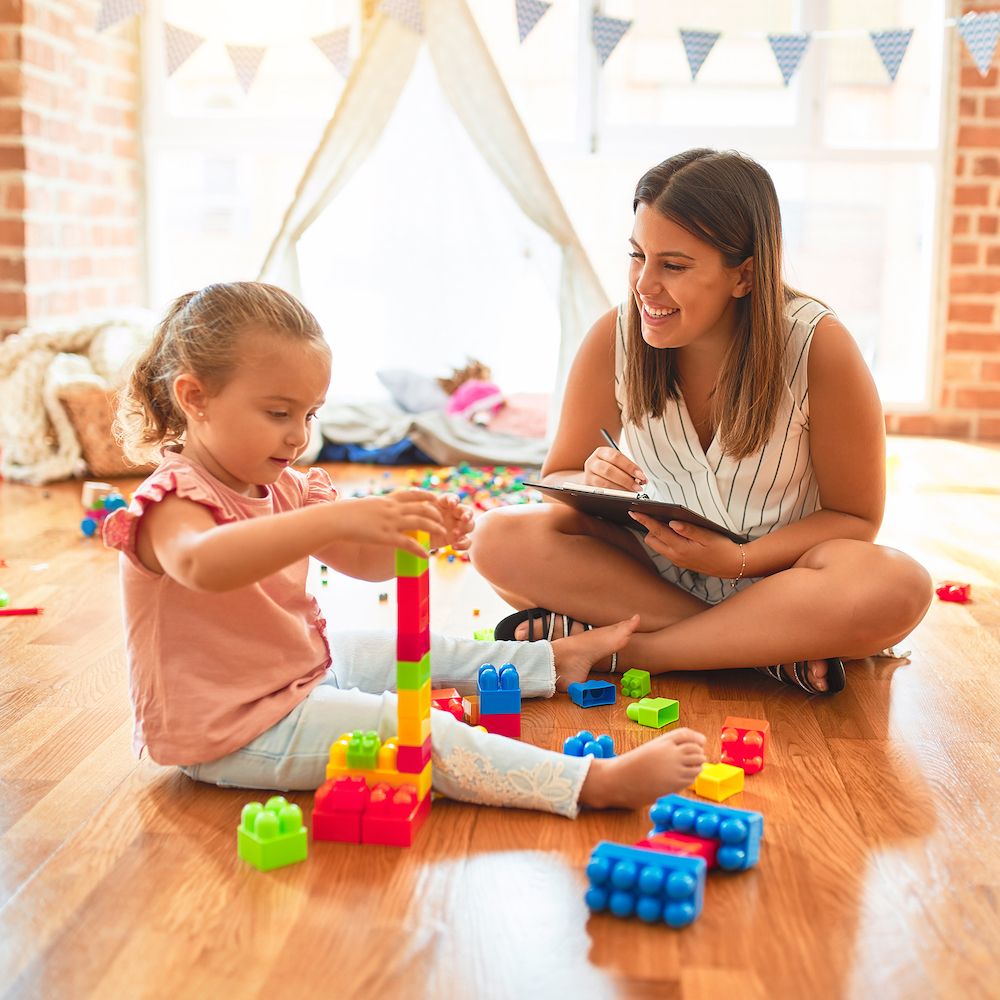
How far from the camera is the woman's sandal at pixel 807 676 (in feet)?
4.91

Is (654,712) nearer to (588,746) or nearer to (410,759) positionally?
(588,746)

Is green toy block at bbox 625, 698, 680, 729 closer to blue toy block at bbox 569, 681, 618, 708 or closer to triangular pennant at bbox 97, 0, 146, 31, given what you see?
blue toy block at bbox 569, 681, 618, 708

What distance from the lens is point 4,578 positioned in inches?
82.0

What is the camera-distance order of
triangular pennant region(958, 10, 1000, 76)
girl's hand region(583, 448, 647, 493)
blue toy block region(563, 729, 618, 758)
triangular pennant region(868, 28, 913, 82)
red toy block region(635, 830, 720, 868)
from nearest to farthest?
red toy block region(635, 830, 720, 868), blue toy block region(563, 729, 618, 758), girl's hand region(583, 448, 647, 493), triangular pennant region(958, 10, 1000, 76), triangular pennant region(868, 28, 913, 82)

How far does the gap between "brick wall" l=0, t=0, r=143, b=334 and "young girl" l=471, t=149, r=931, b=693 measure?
7.63 feet

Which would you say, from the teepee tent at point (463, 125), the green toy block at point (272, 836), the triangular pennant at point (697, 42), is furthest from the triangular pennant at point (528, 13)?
the green toy block at point (272, 836)

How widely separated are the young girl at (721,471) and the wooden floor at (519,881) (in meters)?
0.12

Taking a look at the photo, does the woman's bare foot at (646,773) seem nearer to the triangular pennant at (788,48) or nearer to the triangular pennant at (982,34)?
the triangular pennant at (982,34)

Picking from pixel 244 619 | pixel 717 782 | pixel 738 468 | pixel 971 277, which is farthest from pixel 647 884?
pixel 971 277

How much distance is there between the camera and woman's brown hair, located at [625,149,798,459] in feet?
4.69

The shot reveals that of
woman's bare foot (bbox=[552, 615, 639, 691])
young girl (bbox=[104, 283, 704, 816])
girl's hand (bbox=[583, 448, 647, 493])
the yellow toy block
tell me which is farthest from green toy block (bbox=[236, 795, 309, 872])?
girl's hand (bbox=[583, 448, 647, 493])

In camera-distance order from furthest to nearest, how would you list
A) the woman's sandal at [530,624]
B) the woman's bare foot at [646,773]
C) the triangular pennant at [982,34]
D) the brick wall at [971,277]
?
the brick wall at [971,277]
the triangular pennant at [982,34]
the woman's sandal at [530,624]
the woman's bare foot at [646,773]

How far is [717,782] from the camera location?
3.86ft

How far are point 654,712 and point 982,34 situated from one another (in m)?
2.61
